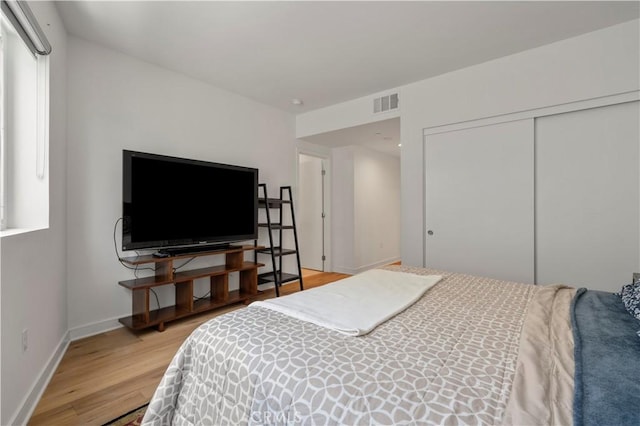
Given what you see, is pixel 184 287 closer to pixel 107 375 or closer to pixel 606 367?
pixel 107 375

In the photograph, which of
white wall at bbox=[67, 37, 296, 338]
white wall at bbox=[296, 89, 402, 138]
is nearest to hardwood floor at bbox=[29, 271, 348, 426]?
white wall at bbox=[67, 37, 296, 338]

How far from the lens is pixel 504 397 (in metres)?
0.73

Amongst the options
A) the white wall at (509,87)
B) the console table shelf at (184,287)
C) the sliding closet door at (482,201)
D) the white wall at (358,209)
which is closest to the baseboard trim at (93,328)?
the console table shelf at (184,287)

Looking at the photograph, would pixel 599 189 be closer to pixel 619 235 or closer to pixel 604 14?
pixel 619 235

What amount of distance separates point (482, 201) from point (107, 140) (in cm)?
351

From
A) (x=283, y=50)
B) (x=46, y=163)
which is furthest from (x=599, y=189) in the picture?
(x=46, y=163)

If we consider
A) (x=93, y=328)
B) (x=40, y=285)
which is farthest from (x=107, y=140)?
(x=93, y=328)

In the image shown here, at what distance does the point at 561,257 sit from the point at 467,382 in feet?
8.11

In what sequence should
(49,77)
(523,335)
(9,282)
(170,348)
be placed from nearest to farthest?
(523,335) < (9,282) < (49,77) < (170,348)

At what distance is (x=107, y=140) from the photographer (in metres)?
2.62

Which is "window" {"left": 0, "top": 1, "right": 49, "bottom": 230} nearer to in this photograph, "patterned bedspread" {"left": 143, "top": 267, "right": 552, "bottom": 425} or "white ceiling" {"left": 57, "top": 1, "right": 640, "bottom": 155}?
"white ceiling" {"left": 57, "top": 1, "right": 640, "bottom": 155}

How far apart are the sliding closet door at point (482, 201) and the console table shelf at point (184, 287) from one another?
2.07 m

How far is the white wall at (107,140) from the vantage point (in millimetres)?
2461

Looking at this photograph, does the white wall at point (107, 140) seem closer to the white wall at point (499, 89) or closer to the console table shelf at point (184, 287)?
the console table shelf at point (184, 287)
